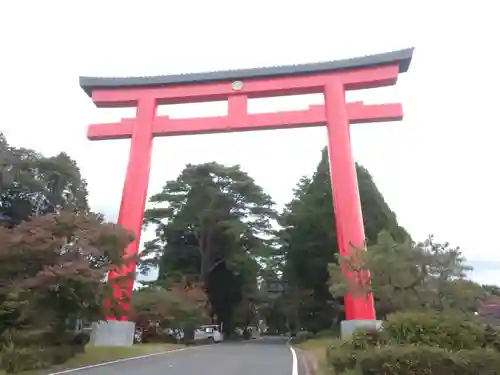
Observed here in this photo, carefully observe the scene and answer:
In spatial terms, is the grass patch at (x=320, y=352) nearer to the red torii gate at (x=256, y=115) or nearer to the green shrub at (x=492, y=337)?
the green shrub at (x=492, y=337)

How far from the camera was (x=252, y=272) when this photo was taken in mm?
38188

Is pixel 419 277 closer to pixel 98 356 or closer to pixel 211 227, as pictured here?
pixel 98 356

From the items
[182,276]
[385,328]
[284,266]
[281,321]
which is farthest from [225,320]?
[385,328]

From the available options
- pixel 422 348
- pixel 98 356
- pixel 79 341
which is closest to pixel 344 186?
pixel 98 356

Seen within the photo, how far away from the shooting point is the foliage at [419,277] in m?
15.7

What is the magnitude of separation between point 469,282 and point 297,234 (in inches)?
840

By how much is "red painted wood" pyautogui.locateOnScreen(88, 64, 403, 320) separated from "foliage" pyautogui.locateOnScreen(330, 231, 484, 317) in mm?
3360

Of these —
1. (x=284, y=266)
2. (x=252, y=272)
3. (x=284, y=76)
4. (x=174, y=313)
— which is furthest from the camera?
(x=284, y=266)

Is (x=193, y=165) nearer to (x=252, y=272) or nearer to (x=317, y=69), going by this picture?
(x=252, y=272)

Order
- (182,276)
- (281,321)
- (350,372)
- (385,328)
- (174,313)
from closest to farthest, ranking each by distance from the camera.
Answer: (350,372) → (385,328) → (174,313) → (182,276) → (281,321)

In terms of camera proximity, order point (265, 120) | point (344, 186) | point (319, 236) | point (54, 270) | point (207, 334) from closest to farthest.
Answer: point (54, 270) → point (344, 186) → point (265, 120) → point (207, 334) → point (319, 236)

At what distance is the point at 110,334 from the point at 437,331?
1419 cm

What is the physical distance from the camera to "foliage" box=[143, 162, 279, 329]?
38.2m

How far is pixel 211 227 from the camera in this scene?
38406mm
